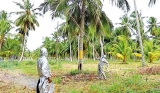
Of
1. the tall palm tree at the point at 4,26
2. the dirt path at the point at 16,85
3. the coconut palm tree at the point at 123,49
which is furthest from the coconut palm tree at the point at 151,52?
the tall palm tree at the point at 4,26

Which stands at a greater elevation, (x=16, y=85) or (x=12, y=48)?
(x=12, y=48)

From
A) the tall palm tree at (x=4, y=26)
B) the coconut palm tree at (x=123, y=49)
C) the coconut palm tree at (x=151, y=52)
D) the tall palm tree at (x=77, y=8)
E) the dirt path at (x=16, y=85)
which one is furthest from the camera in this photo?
the tall palm tree at (x=4, y=26)

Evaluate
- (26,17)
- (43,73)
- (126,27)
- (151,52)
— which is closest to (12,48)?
(26,17)

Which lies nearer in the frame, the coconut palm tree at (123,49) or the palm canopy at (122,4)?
the palm canopy at (122,4)

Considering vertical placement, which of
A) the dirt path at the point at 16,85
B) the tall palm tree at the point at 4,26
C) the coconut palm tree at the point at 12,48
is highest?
the tall palm tree at the point at 4,26

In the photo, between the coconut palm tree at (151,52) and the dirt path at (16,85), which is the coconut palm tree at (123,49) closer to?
the coconut palm tree at (151,52)

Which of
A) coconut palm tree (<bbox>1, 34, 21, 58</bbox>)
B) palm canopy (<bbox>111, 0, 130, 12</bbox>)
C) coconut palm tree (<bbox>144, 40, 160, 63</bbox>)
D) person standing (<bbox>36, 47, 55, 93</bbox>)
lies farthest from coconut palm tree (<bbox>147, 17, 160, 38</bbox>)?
person standing (<bbox>36, 47, 55, 93</bbox>)

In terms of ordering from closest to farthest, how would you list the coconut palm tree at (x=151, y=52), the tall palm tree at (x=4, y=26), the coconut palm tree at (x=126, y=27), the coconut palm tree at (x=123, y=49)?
the coconut palm tree at (x=151, y=52) < the coconut palm tree at (x=123, y=49) < the tall palm tree at (x=4, y=26) < the coconut palm tree at (x=126, y=27)

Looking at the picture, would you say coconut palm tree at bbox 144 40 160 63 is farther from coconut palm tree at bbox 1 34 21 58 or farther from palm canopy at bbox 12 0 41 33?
coconut palm tree at bbox 1 34 21 58

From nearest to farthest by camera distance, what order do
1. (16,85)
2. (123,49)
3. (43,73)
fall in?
(43,73) → (16,85) → (123,49)

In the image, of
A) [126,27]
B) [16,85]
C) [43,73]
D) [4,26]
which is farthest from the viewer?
[126,27]

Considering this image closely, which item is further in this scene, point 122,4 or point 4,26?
point 4,26

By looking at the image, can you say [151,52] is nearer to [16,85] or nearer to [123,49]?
[123,49]

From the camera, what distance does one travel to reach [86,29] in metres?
20.2
